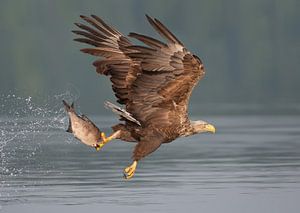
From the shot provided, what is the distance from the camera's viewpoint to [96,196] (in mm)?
20609

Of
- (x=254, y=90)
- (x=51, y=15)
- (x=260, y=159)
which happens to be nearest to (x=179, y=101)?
(x=260, y=159)

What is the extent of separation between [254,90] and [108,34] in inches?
2047

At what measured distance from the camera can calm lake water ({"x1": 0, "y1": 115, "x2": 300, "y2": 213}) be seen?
19.9 meters

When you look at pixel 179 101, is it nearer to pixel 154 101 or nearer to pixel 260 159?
pixel 154 101

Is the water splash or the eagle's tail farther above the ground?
the water splash

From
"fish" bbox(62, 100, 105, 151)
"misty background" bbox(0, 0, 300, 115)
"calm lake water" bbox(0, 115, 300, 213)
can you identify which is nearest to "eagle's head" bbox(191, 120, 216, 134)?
"fish" bbox(62, 100, 105, 151)

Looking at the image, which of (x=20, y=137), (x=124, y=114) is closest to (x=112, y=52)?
(x=124, y=114)

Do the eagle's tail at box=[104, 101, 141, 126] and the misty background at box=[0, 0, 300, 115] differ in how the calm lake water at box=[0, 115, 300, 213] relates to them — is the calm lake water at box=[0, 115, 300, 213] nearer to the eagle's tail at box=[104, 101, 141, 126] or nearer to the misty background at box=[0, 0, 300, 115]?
the eagle's tail at box=[104, 101, 141, 126]

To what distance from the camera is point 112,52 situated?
16.9m

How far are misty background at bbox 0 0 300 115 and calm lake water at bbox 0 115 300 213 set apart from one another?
34503mm

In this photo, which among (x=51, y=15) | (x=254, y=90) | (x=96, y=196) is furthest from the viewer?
(x=51, y=15)

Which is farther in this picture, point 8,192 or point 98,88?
point 98,88

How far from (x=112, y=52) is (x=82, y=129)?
1.54 m

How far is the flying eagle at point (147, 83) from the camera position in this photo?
607 inches
